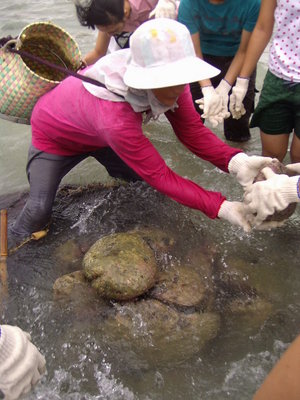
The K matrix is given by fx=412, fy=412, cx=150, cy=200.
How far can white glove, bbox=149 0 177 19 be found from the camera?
2.96 meters

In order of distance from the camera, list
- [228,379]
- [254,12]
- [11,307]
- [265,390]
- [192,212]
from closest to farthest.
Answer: [265,390], [228,379], [11,307], [254,12], [192,212]

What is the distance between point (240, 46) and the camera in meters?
2.98

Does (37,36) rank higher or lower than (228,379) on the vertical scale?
higher

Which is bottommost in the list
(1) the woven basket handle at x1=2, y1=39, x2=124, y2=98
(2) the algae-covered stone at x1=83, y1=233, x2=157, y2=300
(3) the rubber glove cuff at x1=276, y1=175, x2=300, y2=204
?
(2) the algae-covered stone at x1=83, y1=233, x2=157, y2=300

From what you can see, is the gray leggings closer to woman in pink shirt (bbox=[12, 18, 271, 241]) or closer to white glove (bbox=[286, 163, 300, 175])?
woman in pink shirt (bbox=[12, 18, 271, 241])

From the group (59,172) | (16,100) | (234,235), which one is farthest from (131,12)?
(234,235)

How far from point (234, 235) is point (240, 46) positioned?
4.47ft

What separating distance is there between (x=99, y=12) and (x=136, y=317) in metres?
1.85

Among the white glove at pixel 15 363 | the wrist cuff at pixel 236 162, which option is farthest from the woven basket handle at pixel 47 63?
the white glove at pixel 15 363

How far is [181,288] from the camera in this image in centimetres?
242

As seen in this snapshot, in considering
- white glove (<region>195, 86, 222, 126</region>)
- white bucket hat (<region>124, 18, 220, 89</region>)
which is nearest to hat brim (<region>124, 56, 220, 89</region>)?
white bucket hat (<region>124, 18, 220, 89</region>)

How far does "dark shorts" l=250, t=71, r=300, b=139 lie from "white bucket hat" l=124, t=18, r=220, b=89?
0.77 metres

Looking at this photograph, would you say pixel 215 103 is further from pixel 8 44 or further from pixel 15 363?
pixel 15 363

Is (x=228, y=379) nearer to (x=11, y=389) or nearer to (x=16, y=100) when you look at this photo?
(x=11, y=389)
